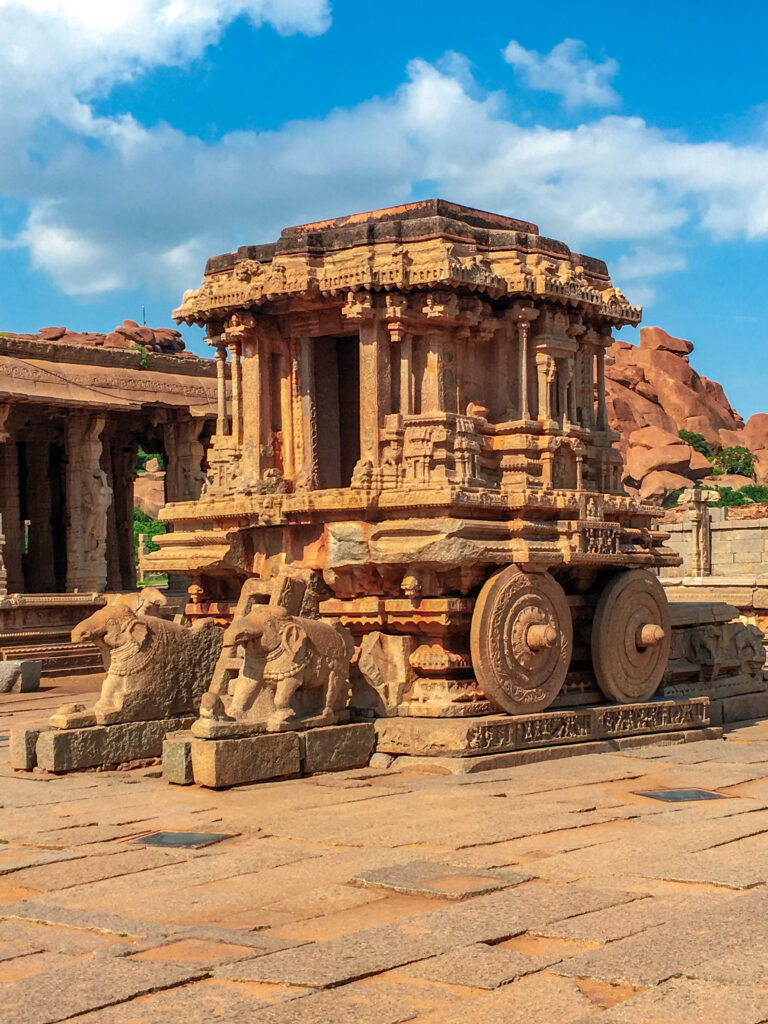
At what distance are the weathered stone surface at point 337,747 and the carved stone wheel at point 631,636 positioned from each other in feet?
8.06

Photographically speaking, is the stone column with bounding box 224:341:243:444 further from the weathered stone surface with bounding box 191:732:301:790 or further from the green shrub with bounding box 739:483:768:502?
the green shrub with bounding box 739:483:768:502

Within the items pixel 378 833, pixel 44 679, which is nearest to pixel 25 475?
pixel 44 679

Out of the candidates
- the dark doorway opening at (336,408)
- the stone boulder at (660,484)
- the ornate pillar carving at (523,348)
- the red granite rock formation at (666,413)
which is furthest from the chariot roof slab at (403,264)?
the red granite rock formation at (666,413)

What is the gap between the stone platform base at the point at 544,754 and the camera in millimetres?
9906

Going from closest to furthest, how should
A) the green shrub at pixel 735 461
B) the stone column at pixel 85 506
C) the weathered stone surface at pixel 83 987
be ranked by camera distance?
the weathered stone surface at pixel 83 987 < the stone column at pixel 85 506 < the green shrub at pixel 735 461

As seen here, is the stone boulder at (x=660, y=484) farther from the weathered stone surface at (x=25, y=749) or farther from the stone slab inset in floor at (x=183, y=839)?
the stone slab inset in floor at (x=183, y=839)

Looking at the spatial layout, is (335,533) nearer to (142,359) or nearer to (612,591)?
(612,591)

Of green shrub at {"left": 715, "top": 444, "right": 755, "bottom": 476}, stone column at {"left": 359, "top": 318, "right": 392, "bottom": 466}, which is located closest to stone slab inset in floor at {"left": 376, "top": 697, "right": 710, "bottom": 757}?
stone column at {"left": 359, "top": 318, "right": 392, "bottom": 466}

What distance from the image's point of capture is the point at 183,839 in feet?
24.9

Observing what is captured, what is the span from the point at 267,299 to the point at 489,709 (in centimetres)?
410

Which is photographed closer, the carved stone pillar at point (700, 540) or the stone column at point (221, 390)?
the stone column at point (221, 390)

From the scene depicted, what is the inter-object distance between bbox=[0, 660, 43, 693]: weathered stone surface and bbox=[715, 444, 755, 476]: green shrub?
57807mm

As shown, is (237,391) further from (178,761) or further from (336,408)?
(178,761)

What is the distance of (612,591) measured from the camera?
38.3 feet
